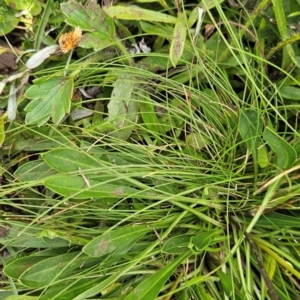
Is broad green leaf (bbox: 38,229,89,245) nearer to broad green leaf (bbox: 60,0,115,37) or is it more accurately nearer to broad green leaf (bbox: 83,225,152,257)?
broad green leaf (bbox: 83,225,152,257)

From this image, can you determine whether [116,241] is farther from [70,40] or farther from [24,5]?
[24,5]

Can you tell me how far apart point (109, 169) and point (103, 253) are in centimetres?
16

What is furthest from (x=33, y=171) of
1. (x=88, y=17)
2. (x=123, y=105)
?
(x=88, y=17)

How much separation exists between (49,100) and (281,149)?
1.52 ft

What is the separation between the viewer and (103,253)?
2.76ft

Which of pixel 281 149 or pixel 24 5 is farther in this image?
pixel 24 5

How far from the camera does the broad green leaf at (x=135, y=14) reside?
913mm

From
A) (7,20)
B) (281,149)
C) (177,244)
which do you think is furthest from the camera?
(7,20)

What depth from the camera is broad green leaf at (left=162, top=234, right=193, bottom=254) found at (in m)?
0.86

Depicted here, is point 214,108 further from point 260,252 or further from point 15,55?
point 15,55

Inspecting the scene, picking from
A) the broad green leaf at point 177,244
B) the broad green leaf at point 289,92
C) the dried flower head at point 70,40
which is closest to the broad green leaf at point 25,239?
the broad green leaf at point 177,244

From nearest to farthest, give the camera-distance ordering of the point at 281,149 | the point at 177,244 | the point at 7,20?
the point at 281,149, the point at 177,244, the point at 7,20

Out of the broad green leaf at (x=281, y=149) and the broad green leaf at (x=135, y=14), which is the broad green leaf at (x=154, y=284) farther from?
the broad green leaf at (x=135, y=14)

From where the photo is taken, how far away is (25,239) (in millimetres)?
942
